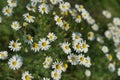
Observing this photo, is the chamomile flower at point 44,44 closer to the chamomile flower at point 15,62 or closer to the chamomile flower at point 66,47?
the chamomile flower at point 66,47

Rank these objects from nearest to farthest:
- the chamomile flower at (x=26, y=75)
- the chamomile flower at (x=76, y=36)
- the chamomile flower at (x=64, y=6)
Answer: the chamomile flower at (x=26, y=75)
the chamomile flower at (x=76, y=36)
the chamomile flower at (x=64, y=6)

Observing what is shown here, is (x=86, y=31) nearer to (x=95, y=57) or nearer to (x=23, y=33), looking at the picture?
(x=95, y=57)

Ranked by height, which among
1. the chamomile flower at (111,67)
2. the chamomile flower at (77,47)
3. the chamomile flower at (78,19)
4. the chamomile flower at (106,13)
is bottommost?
the chamomile flower at (77,47)

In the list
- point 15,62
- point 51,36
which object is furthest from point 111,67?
point 15,62

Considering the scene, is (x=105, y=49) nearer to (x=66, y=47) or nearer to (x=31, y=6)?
(x=66, y=47)

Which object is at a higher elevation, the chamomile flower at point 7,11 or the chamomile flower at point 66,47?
the chamomile flower at point 7,11

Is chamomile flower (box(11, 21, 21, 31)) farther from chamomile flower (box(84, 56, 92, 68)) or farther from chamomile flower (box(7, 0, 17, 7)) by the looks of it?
chamomile flower (box(84, 56, 92, 68))

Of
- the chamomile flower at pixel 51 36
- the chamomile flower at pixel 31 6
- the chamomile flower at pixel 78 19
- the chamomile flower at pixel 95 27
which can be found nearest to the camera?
the chamomile flower at pixel 51 36

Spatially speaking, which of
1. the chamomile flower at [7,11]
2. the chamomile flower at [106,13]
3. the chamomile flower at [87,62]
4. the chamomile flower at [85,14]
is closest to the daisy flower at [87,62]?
the chamomile flower at [87,62]
